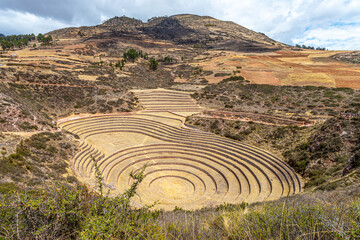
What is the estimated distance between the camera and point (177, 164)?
18.7 metres

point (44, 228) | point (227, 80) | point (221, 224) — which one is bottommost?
point (221, 224)

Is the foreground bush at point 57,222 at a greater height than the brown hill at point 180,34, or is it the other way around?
the brown hill at point 180,34

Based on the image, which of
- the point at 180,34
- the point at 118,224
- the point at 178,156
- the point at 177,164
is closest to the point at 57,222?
the point at 118,224

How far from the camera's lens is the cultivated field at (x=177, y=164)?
46.1 feet

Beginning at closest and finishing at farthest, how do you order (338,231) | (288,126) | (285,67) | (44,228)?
1. (338,231)
2. (44,228)
3. (288,126)
4. (285,67)

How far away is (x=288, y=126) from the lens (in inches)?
864

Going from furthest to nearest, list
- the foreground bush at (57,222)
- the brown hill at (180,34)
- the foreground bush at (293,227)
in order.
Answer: the brown hill at (180,34), the foreground bush at (57,222), the foreground bush at (293,227)

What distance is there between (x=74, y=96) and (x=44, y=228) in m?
34.5

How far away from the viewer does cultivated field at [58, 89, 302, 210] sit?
46.1ft

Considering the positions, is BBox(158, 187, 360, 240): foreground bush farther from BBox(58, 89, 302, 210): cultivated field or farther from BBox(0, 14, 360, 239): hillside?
BBox(58, 89, 302, 210): cultivated field

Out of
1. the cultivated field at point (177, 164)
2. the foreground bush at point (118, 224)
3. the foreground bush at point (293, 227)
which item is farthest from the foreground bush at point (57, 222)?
the cultivated field at point (177, 164)

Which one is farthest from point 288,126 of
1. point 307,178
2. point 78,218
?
point 78,218

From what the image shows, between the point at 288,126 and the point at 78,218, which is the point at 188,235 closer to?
the point at 78,218

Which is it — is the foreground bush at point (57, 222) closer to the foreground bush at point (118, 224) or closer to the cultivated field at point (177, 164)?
the foreground bush at point (118, 224)
